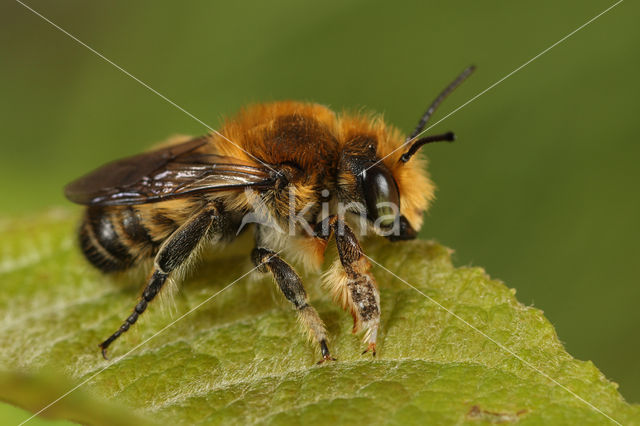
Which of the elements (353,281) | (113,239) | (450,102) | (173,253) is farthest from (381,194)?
(450,102)

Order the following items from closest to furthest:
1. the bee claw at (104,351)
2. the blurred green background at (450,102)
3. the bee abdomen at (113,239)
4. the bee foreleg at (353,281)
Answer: the bee foreleg at (353,281)
the bee claw at (104,351)
the bee abdomen at (113,239)
the blurred green background at (450,102)

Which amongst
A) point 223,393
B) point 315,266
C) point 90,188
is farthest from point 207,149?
point 223,393

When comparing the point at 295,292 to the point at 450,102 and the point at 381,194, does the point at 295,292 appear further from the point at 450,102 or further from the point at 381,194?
the point at 450,102

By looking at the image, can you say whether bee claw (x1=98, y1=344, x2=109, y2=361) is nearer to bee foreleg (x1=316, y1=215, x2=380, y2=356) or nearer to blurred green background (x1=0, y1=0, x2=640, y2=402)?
bee foreleg (x1=316, y1=215, x2=380, y2=356)

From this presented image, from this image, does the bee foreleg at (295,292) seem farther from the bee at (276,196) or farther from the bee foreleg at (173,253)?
the bee foreleg at (173,253)

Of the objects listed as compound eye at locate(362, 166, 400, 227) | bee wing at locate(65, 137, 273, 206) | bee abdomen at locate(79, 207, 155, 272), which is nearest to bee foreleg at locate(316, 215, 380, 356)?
compound eye at locate(362, 166, 400, 227)

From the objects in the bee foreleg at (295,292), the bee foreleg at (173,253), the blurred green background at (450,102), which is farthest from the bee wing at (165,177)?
the blurred green background at (450,102)

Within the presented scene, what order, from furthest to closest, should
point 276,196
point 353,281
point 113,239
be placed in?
point 113,239
point 276,196
point 353,281
